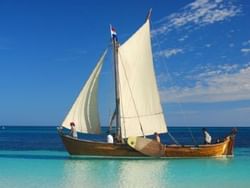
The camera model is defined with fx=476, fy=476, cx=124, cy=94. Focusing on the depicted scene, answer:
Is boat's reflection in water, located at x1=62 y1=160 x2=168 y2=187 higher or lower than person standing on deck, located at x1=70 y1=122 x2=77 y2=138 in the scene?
lower

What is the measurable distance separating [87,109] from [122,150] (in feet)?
12.5

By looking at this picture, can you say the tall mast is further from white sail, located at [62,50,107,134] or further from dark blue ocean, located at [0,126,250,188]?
dark blue ocean, located at [0,126,250,188]

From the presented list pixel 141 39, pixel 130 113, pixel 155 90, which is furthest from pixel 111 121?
pixel 141 39

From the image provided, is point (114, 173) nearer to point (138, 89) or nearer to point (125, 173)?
point (125, 173)

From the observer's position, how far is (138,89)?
34.2m

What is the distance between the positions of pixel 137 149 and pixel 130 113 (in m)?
2.72

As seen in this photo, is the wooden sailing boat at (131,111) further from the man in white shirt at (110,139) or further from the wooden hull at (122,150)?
the man in white shirt at (110,139)

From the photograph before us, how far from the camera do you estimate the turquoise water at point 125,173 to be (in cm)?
2156

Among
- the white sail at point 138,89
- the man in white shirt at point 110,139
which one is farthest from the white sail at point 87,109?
the white sail at point 138,89

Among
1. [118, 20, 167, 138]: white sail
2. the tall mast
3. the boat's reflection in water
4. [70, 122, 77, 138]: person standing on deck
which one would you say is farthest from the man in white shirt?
[70, 122, 77, 138]: person standing on deck

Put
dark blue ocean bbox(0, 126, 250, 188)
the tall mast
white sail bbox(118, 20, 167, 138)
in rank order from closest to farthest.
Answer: dark blue ocean bbox(0, 126, 250, 188), the tall mast, white sail bbox(118, 20, 167, 138)

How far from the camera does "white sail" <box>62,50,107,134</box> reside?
33.1 m

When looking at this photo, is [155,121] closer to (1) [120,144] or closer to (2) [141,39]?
(1) [120,144]

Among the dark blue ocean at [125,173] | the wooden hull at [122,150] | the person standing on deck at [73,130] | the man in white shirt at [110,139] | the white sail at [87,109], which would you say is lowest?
the dark blue ocean at [125,173]
